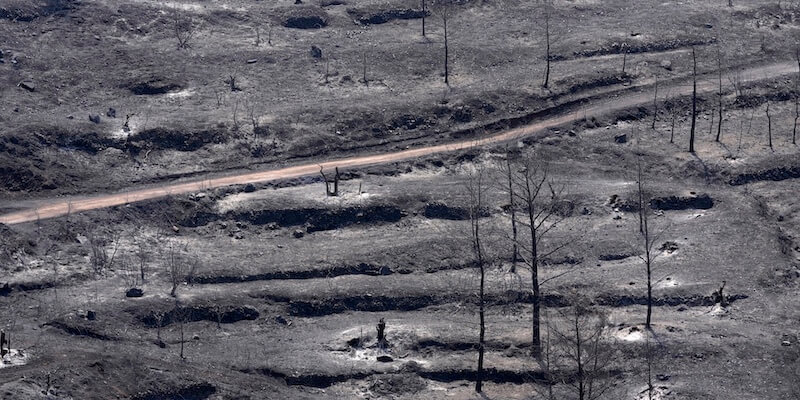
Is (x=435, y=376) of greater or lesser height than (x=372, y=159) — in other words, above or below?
below

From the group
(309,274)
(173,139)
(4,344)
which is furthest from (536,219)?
(4,344)

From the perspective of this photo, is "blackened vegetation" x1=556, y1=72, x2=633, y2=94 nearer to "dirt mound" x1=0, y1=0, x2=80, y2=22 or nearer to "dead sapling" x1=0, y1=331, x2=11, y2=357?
"dirt mound" x1=0, y1=0, x2=80, y2=22

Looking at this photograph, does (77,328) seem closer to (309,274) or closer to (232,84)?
(309,274)

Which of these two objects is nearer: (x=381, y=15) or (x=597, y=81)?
(x=597, y=81)

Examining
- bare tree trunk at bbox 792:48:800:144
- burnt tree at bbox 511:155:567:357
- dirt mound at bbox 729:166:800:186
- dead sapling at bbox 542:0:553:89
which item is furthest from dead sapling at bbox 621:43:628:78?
burnt tree at bbox 511:155:567:357

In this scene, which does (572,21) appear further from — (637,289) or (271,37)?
(637,289)

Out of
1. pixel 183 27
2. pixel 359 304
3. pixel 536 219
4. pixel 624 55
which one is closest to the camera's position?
pixel 359 304

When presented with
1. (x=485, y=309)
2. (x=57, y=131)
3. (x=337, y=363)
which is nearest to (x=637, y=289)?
(x=485, y=309)
